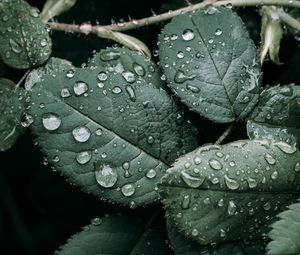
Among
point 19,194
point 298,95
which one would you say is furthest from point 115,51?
point 19,194

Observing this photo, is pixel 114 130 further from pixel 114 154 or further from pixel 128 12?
pixel 128 12

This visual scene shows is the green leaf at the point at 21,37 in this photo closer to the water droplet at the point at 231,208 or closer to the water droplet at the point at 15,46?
the water droplet at the point at 15,46

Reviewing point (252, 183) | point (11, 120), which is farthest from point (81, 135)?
point (252, 183)

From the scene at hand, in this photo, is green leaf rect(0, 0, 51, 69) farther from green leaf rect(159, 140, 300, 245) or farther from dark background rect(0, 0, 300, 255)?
green leaf rect(159, 140, 300, 245)

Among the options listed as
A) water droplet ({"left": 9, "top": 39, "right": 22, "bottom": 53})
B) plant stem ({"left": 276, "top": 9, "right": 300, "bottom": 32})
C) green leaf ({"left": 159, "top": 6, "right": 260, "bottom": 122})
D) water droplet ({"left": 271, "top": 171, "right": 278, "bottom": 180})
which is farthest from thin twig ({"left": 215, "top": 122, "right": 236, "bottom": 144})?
water droplet ({"left": 9, "top": 39, "right": 22, "bottom": 53})

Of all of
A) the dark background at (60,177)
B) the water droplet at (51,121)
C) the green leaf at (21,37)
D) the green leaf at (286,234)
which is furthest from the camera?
the dark background at (60,177)

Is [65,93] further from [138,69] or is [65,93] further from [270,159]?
[270,159]

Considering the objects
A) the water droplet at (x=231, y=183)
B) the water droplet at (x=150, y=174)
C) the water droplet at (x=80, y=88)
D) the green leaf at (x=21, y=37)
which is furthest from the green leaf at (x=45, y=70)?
the water droplet at (x=231, y=183)
